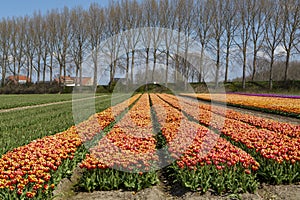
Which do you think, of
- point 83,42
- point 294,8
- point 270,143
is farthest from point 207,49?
point 270,143

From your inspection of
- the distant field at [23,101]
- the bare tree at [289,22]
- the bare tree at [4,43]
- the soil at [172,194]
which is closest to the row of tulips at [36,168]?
the soil at [172,194]

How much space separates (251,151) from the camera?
16.0ft

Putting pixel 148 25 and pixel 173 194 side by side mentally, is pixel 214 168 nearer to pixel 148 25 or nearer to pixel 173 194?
pixel 173 194

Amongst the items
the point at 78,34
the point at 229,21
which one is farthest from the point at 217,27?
the point at 78,34

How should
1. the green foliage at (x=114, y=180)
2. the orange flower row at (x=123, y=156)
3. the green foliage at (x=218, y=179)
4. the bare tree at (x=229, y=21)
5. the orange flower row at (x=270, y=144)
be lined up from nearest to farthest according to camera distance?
the green foliage at (x=218, y=179) → the green foliage at (x=114, y=180) → the orange flower row at (x=123, y=156) → the orange flower row at (x=270, y=144) → the bare tree at (x=229, y=21)

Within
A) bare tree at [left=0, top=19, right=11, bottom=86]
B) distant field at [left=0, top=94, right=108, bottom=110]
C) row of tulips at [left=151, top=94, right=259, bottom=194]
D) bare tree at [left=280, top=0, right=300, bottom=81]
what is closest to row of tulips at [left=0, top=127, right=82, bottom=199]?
row of tulips at [left=151, top=94, right=259, bottom=194]

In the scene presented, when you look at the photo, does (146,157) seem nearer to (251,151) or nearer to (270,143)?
(251,151)

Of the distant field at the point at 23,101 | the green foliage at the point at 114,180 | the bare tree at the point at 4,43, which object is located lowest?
the distant field at the point at 23,101

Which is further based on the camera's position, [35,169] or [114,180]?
[114,180]

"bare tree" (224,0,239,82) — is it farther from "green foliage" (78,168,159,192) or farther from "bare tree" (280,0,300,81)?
"green foliage" (78,168,159,192)

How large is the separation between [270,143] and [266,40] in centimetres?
3511

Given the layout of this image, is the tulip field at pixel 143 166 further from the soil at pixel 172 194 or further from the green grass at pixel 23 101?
the green grass at pixel 23 101

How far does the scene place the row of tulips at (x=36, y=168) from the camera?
10.6 ft

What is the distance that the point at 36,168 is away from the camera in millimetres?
3633
